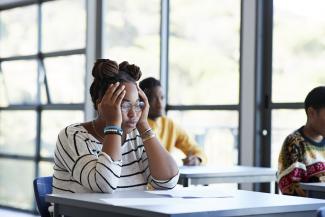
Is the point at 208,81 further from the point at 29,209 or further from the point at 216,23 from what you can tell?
the point at 29,209

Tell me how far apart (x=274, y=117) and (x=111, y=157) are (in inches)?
107

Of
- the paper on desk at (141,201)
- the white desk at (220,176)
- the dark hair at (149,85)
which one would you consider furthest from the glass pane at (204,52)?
the paper on desk at (141,201)

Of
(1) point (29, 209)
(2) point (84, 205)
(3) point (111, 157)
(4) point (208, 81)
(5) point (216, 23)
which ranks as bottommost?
(1) point (29, 209)

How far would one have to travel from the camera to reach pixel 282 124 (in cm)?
480

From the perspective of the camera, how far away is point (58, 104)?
22.7 ft

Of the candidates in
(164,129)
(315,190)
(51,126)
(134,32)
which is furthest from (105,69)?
(51,126)

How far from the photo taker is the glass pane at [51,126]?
22.6 feet

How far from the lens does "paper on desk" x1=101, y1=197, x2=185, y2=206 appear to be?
2010 mm

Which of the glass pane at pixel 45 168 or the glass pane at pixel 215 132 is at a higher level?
the glass pane at pixel 215 132

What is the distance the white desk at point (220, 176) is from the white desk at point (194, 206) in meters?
1.40

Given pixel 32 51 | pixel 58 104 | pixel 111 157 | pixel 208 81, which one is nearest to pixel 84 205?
pixel 111 157

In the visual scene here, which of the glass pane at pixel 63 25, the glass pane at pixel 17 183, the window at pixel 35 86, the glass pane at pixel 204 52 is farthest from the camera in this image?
the glass pane at pixel 17 183

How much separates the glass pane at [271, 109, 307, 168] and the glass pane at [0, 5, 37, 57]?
339cm

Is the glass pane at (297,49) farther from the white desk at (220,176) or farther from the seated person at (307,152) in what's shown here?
the seated person at (307,152)
